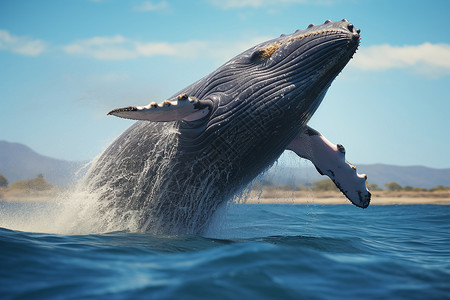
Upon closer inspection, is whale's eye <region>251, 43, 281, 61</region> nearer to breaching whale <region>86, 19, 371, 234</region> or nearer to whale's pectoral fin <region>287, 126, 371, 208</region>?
breaching whale <region>86, 19, 371, 234</region>

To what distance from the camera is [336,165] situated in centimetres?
759

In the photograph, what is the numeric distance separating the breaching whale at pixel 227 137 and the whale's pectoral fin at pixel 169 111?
0.05 feet

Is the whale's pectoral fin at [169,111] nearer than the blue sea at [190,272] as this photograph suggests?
No

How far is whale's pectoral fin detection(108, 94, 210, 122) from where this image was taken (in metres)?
5.64

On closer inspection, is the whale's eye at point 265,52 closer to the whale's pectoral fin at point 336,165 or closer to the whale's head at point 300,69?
the whale's head at point 300,69

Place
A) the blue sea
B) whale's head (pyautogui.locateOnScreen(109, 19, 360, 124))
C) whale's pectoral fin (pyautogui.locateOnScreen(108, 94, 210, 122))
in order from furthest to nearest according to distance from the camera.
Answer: whale's head (pyautogui.locateOnScreen(109, 19, 360, 124)), whale's pectoral fin (pyautogui.locateOnScreen(108, 94, 210, 122)), the blue sea

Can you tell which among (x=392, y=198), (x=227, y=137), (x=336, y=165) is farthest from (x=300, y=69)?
(x=392, y=198)

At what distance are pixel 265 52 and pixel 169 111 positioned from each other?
202cm

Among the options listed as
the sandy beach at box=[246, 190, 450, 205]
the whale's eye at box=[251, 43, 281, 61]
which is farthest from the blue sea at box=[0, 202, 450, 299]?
the sandy beach at box=[246, 190, 450, 205]

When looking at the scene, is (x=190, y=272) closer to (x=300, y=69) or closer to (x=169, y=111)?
(x=169, y=111)

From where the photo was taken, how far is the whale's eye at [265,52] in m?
6.79

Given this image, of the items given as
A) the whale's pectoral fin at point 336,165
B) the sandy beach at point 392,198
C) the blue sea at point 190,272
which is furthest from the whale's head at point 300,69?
the sandy beach at point 392,198

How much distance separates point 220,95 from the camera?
6.72 m

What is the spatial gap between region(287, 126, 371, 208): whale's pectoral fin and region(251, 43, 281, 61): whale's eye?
5.30 ft
